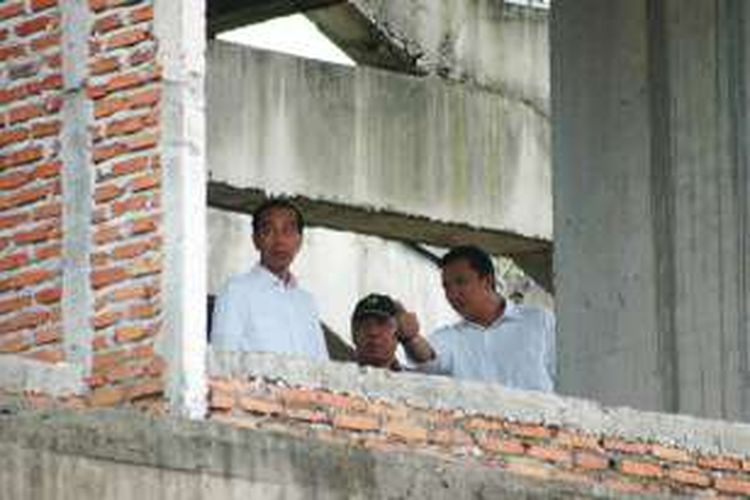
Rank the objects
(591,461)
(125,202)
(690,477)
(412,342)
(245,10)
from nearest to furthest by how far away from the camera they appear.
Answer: (125,202)
(591,461)
(690,477)
(412,342)
(245,10)

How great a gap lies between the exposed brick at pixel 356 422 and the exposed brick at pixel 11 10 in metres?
2.23

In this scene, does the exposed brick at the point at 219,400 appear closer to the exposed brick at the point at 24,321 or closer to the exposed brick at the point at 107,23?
the exposed brick at the point at 24,321

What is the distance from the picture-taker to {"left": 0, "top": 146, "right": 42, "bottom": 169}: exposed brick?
59.2 feet

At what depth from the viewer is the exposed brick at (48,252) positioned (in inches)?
703

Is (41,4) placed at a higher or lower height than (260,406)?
higher

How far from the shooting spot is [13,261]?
18047 mm

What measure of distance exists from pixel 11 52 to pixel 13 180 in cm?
56

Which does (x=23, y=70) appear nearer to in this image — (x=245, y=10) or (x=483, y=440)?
(x=483, y=440)

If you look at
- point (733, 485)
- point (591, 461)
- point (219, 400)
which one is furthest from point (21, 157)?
point (733, 485)

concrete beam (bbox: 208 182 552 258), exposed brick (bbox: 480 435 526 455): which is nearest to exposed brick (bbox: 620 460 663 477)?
exposed brick (bbox: 480 435 526 455)

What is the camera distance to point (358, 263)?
3023 cm

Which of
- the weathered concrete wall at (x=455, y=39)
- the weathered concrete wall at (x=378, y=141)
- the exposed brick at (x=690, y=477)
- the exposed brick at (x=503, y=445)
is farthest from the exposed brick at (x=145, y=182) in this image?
the weathered concrete wall at (x=455, y=39)

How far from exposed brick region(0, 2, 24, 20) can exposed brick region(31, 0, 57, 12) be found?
6 cm

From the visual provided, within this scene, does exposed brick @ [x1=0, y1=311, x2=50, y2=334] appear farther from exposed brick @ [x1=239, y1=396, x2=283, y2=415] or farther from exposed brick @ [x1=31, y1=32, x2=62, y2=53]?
exposed brick @ [x1=31, y1=32, x2=62, y2=53]
